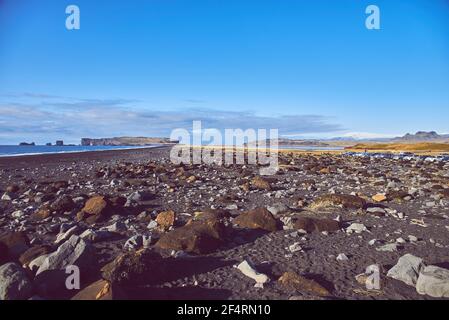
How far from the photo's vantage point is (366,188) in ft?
41.5

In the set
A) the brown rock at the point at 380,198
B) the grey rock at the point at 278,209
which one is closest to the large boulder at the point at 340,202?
the grey rock at the point at 278,209

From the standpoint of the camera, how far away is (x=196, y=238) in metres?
5.50

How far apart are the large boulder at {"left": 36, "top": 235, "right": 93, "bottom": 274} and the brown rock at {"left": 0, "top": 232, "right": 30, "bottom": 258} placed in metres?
1.15

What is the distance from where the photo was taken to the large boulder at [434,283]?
12.7 ft

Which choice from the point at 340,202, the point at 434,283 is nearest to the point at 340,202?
the point at 340,202

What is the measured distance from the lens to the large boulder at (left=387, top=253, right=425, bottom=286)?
4.24m

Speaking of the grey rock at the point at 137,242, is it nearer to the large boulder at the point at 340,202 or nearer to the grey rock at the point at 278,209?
the grey rock at the point at 278,209

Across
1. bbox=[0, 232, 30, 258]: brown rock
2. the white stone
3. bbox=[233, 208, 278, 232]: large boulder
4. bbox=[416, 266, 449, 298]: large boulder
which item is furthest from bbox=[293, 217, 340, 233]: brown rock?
bbox=[0, 232, 30, 258]: brown rock

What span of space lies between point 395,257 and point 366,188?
802cm

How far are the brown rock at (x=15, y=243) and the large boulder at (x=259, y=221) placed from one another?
4.12 metres

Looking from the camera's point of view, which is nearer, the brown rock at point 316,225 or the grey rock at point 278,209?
the brown rock at point 316,225

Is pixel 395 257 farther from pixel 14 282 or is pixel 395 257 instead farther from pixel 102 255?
pixel 14 282

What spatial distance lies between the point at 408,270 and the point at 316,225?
2409 millimetres
